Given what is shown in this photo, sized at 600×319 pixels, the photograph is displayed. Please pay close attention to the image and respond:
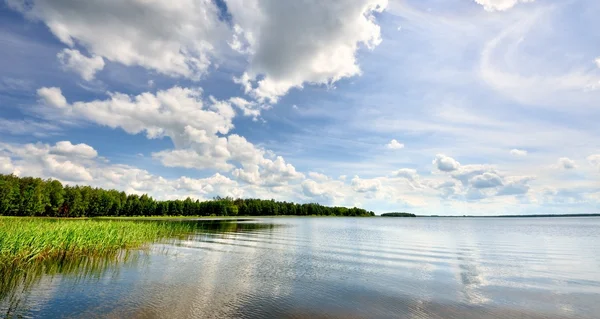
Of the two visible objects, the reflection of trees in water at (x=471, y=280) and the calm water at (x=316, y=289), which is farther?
the reflection of trees in water at (x=471, y=280)

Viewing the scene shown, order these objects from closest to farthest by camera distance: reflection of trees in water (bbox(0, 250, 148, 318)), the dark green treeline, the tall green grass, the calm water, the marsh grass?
the calm water
reflection of trees in water (bbox(0, 250, 148, 318))
the marsh grass
the tall green grass
the dark green treeline

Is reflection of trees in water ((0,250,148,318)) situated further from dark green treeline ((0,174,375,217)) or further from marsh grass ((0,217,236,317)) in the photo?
dark green treeline ((0,174,375,217))

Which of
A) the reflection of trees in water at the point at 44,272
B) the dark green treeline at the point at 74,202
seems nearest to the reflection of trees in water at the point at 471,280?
the reflection of trees in water at the point at 44,272

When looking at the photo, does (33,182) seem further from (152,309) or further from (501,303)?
(501,303)

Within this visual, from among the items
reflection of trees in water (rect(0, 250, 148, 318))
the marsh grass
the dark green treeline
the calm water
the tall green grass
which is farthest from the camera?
the dark green treeline

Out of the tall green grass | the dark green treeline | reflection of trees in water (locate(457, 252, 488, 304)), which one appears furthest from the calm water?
the dark green treeline

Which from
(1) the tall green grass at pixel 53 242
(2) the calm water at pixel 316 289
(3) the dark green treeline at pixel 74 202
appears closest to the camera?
(2) the calm water at pixel 316 289

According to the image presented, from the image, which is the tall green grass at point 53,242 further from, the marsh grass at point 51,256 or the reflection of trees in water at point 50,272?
the reflection of trees in water at point 50,272

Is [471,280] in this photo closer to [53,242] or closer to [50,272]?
[50,272]

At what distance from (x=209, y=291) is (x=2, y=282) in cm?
1044

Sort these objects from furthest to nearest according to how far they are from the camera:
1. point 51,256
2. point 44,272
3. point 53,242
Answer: point 53,242 → point 51,256 → point 44,272

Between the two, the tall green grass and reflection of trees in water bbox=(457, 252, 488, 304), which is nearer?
reflection of trees in water bbox=(457, 252, 488, 304)

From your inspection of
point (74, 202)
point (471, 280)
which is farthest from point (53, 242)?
point (74, 202)

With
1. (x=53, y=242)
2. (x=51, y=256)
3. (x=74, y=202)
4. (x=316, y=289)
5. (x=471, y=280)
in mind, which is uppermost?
(x=74, y=202)
